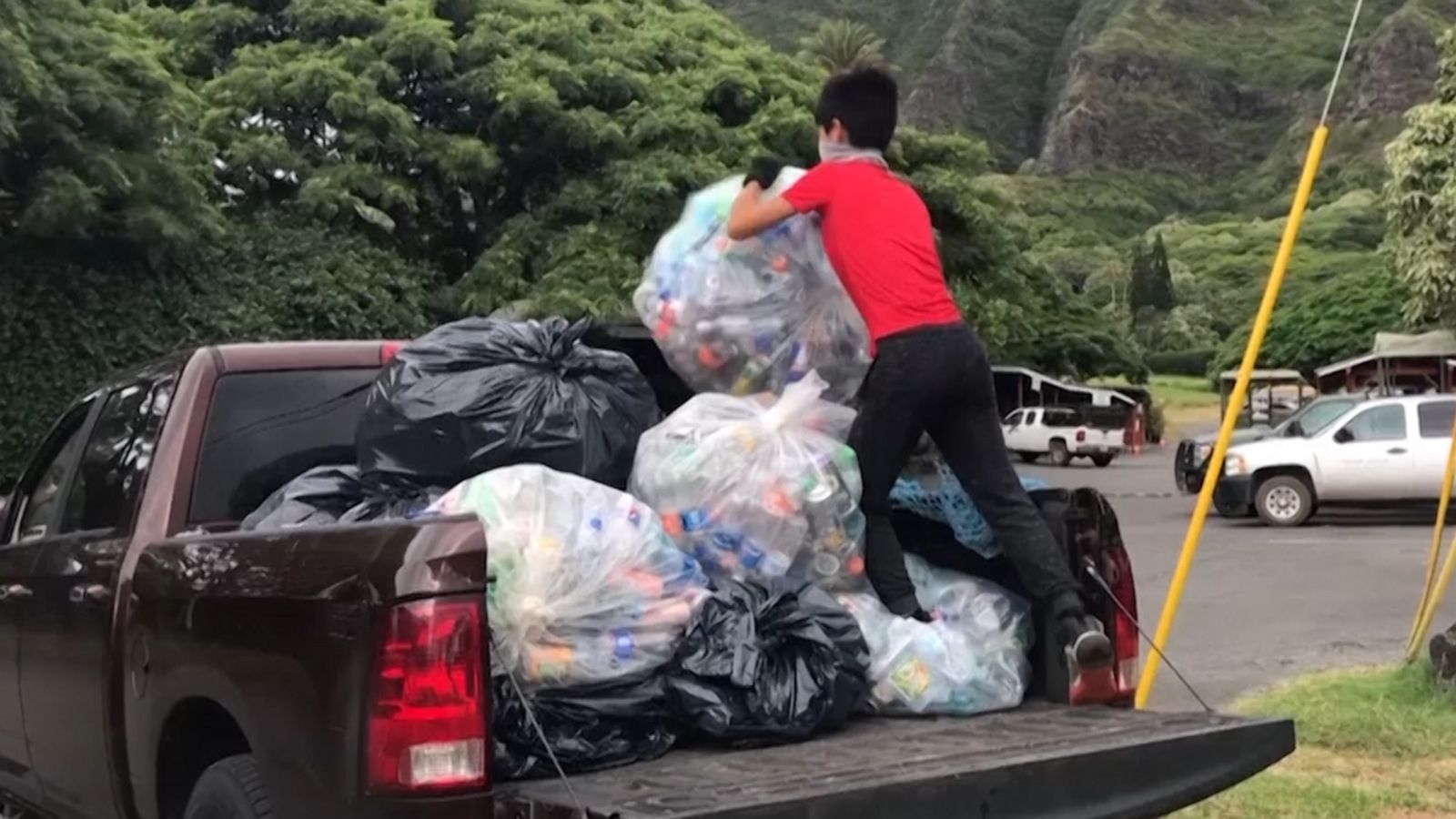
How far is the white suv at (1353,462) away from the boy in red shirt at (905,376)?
15.9 m

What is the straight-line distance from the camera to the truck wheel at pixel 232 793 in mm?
3328

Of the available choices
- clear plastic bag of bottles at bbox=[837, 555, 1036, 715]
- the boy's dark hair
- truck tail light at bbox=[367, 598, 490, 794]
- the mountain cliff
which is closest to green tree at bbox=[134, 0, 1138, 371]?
A: the boy's dark hair

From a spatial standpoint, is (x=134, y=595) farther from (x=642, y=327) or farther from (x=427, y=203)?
(x=427, y=203)

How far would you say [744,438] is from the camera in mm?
3939

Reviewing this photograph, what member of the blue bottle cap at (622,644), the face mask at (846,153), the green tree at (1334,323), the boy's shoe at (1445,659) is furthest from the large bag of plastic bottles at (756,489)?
the green tree at (1334,323)

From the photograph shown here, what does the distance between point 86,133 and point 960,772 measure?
14.8m

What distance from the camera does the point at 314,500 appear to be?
401 centimetres

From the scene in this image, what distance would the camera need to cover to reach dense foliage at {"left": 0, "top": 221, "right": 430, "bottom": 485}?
55.2 feet

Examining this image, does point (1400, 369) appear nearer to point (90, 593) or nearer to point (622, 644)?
point (90, 593)

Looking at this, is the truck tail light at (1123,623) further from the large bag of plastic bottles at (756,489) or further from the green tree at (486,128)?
the green tree at (486,128)

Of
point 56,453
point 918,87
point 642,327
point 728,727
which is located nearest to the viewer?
point 728,727

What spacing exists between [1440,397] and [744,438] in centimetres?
1732

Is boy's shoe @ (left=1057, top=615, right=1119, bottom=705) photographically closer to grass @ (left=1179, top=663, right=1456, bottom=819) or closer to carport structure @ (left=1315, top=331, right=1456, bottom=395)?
grass @ (left=1179, top=663, right=1456, bottom=819)

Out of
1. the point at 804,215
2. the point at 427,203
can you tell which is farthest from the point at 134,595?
the point at 427,203
